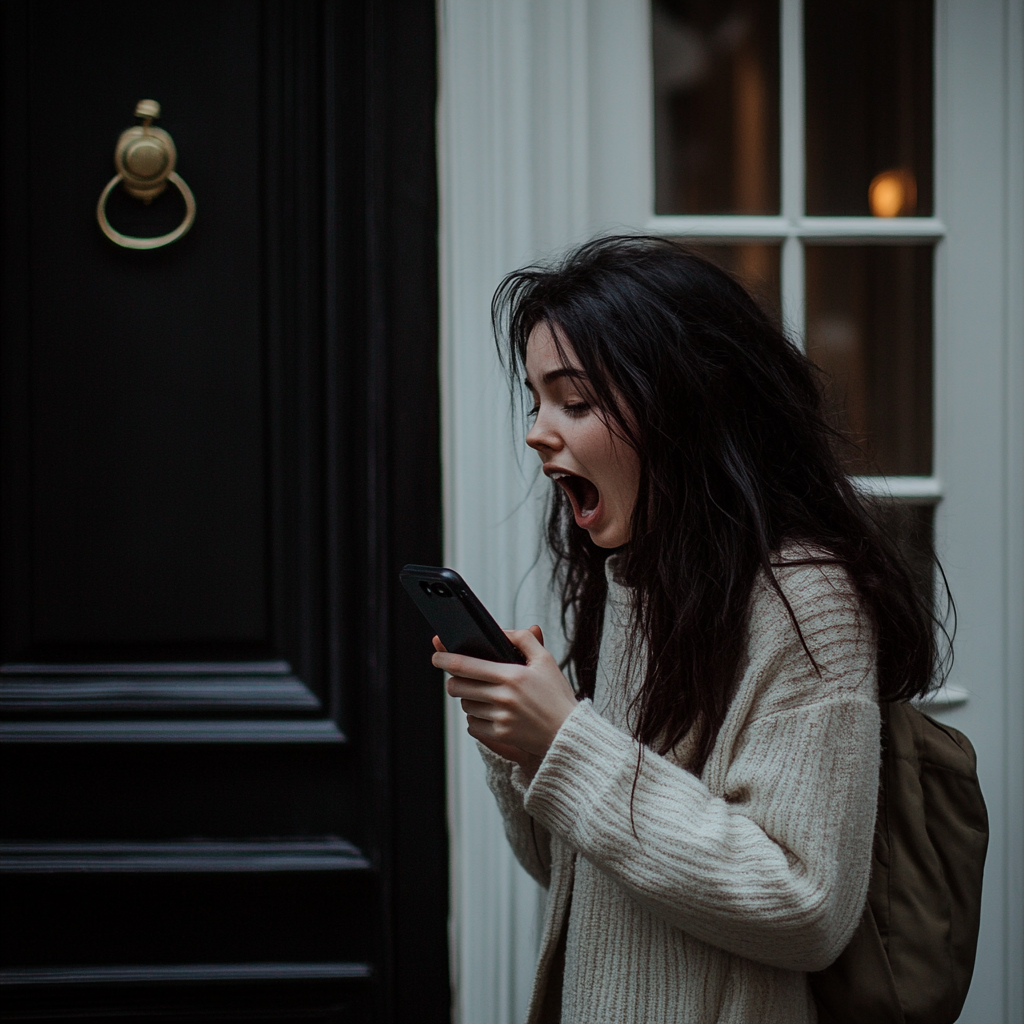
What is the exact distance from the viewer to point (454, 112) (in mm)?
1189

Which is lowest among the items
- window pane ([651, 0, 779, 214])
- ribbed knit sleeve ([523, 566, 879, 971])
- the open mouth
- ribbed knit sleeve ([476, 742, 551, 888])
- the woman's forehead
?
ribbed knit sleeve ([476, 742, 551, 888])

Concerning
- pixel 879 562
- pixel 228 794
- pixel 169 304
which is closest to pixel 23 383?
pixel 169 304

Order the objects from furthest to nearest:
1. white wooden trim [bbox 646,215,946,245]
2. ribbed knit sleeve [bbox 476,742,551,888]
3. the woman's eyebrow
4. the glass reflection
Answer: white wooden trim [bbox 646,215,946,245] < the glass reflection < ribbed knit sleeve [bbox 476,742,551,888] < the woman's eyebrow

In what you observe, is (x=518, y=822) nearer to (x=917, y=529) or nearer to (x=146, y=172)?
(x=917, y=529)

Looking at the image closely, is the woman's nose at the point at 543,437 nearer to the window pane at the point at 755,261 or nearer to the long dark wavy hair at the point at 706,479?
the long dark wavy hair at the point at 706,479

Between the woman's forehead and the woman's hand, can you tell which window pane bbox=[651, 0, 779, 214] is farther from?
the woman's hand

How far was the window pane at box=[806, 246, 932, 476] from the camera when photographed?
4.34 feet

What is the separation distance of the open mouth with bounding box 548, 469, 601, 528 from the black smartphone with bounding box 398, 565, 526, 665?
162 mm

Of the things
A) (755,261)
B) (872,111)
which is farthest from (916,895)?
(872,111)

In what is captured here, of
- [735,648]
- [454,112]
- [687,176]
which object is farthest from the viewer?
[687,176]

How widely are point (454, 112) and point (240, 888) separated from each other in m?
1.17

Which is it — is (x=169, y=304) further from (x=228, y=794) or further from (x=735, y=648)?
(x=735, y=648)

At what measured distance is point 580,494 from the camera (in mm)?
915

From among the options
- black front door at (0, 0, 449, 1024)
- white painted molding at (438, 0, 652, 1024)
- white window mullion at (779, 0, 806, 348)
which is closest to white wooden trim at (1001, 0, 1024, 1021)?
white window mullion at (779, 0, 806, 348)
